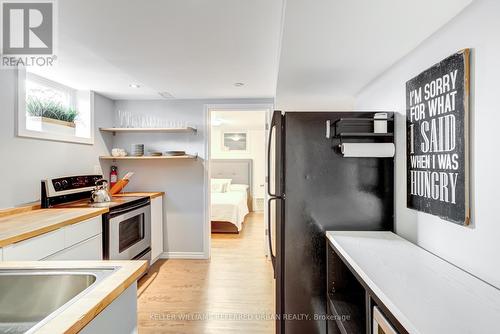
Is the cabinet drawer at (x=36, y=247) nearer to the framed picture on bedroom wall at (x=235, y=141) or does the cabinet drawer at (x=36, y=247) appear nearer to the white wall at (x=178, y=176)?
the white wall at (x=178, y=176)

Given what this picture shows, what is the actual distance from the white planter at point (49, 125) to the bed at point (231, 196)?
2.43 m

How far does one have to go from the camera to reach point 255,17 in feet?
5.36

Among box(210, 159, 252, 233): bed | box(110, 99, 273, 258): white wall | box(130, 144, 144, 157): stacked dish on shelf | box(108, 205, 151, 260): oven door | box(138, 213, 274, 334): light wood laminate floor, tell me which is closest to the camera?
box(138, 213, 274, 334): light wood laminate floor

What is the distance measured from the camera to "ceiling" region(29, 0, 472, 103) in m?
1.28

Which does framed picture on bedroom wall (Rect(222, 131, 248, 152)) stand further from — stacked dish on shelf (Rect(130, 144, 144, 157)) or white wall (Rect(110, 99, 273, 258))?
stacked dish on shelf (Rect(130, 144, 144, 157))

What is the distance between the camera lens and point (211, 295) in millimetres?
2727

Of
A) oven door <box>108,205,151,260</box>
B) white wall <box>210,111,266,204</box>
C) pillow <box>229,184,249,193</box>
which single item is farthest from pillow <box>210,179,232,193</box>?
oven door <box>108,205,151,260</box>

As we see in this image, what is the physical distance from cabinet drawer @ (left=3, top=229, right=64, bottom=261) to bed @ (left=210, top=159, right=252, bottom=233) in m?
2.84

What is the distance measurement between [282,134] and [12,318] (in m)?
1.62

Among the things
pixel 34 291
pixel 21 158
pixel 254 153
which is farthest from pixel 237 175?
pixel 34 291

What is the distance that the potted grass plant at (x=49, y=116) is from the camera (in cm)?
258

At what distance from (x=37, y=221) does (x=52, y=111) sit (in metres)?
1.33

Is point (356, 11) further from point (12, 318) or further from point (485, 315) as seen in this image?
point (12, 318)

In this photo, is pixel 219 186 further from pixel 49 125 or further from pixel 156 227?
pixel 49 125
